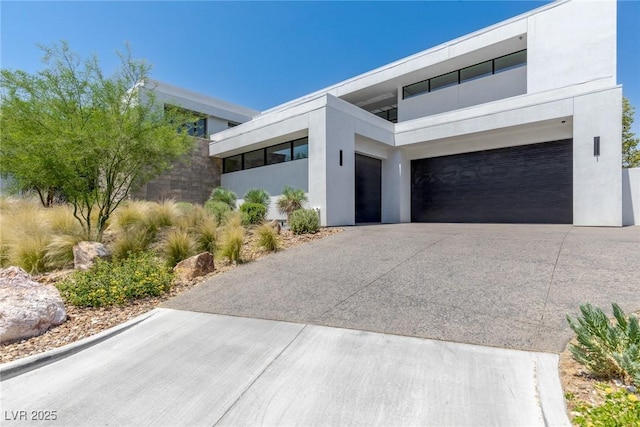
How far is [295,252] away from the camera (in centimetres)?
770

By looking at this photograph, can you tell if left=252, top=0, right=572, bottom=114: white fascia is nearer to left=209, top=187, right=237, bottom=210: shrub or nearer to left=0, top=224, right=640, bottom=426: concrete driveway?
left=209, top=187, right=237, bottom=210: shrub

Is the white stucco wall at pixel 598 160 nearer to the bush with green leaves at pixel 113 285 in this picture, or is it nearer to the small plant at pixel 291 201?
the small plant at pixel 291 201

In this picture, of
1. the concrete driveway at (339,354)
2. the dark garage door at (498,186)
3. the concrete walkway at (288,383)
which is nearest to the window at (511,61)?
the dark garage door at (498,186)

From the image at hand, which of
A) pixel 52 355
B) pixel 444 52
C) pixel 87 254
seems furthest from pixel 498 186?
pixel 52 355

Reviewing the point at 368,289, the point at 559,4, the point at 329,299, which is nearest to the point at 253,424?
the point at 329,299

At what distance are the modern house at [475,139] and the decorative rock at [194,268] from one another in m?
6.17

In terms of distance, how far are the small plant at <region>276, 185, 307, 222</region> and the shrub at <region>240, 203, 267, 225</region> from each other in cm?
89

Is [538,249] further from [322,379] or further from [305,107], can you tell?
[305,107]

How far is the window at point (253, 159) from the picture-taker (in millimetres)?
16359

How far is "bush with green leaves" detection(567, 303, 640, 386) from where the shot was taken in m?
2.42

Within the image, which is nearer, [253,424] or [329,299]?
[253,424]

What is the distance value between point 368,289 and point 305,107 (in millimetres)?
10100

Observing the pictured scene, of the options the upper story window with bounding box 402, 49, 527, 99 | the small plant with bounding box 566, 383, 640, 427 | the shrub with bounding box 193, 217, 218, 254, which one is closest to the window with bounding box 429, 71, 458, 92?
the upper story window with bounding box 402, 49, 527, 99

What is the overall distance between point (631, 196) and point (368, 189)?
10.6 metres
